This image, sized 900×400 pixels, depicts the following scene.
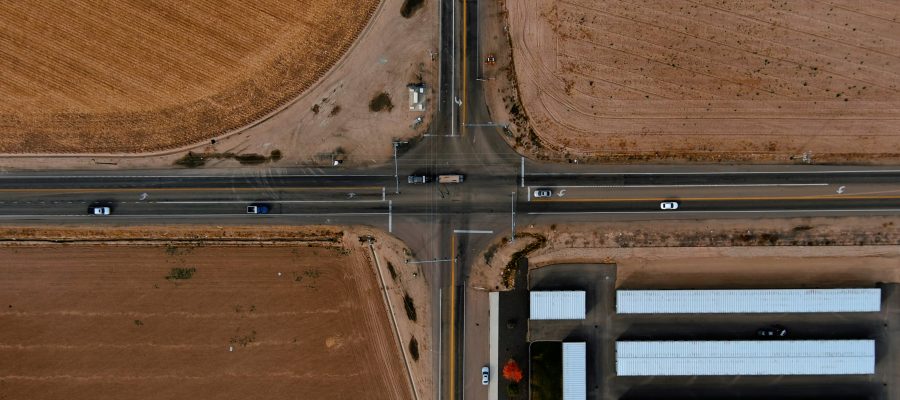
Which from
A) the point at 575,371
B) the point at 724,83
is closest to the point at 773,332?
the point at 575,371

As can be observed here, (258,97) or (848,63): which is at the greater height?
(848,63)

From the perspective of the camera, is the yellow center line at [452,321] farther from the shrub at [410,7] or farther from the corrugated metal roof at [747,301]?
the shrub at [410,7]

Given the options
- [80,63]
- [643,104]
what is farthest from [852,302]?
[80,63]

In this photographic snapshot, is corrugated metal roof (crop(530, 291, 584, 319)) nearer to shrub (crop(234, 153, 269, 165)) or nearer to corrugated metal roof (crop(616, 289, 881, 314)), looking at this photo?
corrugated metal roof (crop(616, 289, 881, 314))

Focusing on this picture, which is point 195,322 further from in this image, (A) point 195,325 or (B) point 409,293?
(B) point 409,293

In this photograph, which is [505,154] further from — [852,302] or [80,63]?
[80,63]

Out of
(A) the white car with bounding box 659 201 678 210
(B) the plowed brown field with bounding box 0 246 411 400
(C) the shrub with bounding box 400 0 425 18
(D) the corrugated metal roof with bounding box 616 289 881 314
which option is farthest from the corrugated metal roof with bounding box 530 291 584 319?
(C) the shrub with bounding box 400 0 425 18

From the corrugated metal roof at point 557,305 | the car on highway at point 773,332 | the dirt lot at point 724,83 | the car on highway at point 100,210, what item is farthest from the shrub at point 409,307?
the car on highway at point 773,332
